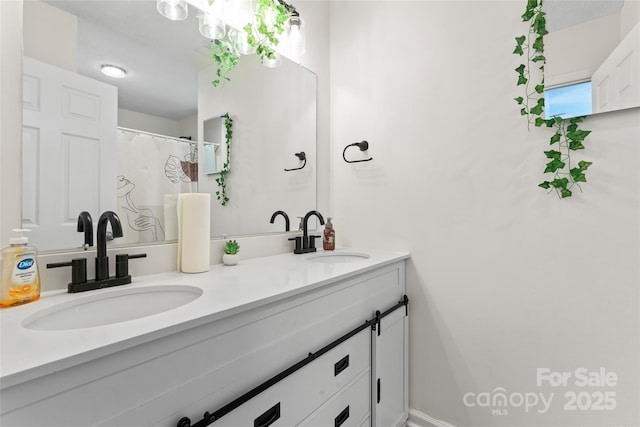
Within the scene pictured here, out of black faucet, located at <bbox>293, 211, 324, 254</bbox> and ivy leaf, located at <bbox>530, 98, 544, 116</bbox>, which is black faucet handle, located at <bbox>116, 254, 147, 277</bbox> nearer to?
black faucet, located at <bbox>293, 211, 324, 254</bbox>

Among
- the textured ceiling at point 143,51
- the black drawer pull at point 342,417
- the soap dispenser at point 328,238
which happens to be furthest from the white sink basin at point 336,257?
the textured ceiling at point 143,51

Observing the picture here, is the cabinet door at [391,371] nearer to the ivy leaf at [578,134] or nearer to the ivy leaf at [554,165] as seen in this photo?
the ivy leaf at [554,165]

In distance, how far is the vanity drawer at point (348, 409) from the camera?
0.98 metres

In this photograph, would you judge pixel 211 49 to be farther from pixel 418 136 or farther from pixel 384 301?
pixel 384 301

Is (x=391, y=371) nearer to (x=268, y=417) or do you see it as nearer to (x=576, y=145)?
(x=268, y=417)

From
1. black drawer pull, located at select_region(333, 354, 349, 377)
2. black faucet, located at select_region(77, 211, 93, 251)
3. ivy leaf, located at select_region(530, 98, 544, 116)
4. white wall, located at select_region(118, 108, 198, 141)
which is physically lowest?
black drawer pull, located at select_region(333, 354, 349, 377)

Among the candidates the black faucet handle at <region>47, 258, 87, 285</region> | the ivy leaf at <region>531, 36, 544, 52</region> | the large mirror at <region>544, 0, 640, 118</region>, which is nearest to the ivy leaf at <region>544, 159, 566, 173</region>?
the large mirror at <region>544, 0, 640, 118</region>

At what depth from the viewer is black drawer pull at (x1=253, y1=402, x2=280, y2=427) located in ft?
2.53

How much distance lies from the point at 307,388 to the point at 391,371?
634 millimetres

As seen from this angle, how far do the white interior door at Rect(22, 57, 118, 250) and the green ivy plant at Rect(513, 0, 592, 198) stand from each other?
1.58 m

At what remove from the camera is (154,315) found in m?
0.64

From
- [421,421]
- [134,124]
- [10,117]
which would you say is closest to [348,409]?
[421,421]

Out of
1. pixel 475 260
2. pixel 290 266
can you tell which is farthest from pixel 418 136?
pixel 290 266

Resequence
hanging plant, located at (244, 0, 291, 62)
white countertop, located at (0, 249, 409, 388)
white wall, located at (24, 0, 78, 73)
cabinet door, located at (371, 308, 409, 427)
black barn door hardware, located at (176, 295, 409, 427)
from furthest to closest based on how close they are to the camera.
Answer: hanging plant, located at (244, 0, 291, 62) < cabinet door, located at (371, 308, 409, 427) < white wall, located at (24, 0, 78, 73) < black barn door hardware, located at (176, 295, 409, 427) < white countertop, located at (0, 249, 409, 388)
